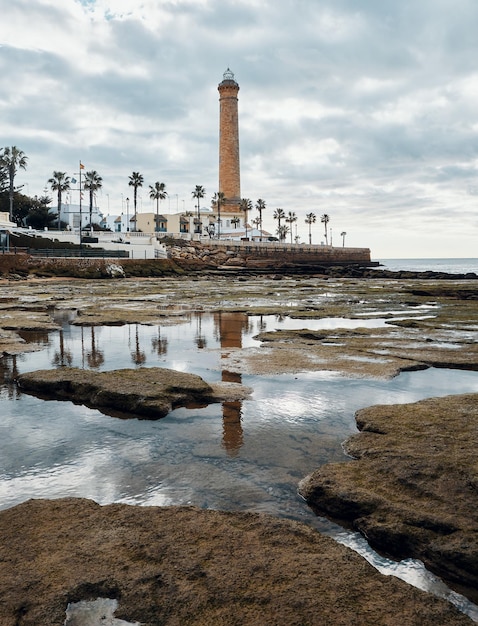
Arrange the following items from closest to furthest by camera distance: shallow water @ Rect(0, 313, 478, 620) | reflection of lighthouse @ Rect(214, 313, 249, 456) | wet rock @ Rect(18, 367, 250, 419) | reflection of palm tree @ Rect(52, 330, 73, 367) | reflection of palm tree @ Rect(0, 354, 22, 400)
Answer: shallow water @ Rect(0, 313, 478, 620) < reflection of lighthouse @ Rect(214, 313, 249, 456) < wet rock @ Rect(18, 367, 250, 419) < reflection of palm tree @ Rect(0, 354, 22, 400) < reflection of palm tree @ Rect(52, 330, 73, 367)

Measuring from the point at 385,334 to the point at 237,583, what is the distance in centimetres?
1286

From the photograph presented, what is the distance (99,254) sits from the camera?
198 ft

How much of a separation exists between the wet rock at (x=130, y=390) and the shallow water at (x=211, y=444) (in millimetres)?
248

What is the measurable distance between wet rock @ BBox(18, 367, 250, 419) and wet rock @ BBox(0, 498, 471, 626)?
3.48 m

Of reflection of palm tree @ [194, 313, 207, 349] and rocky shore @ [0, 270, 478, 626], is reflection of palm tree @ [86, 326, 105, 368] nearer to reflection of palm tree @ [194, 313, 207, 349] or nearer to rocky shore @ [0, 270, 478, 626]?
reflection of palm tree @ [194, 313, 207, 349]

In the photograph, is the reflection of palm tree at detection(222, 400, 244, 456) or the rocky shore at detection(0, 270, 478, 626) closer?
the rocky shore at detection(0, 270, 478, 626)

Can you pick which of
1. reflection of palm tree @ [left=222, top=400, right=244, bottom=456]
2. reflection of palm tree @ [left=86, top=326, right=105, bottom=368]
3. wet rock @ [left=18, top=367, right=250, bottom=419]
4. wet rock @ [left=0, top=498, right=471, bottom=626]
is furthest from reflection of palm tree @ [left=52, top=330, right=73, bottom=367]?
wet rock @ [left=0, top=498, right=471, bottom=626]

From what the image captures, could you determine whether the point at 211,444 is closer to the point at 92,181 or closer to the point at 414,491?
the point at 414,491

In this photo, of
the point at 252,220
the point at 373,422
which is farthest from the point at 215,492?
the point at 252,220

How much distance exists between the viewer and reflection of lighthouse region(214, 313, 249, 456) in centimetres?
669

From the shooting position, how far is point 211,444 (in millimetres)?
6566

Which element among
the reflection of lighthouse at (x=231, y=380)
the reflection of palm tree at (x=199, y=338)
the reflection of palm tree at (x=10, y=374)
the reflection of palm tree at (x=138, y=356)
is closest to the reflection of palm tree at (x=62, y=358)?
the reflection of palm tree at (x=10, y=374)

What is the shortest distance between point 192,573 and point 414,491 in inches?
89.8

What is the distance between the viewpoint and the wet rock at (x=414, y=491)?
4.01m
